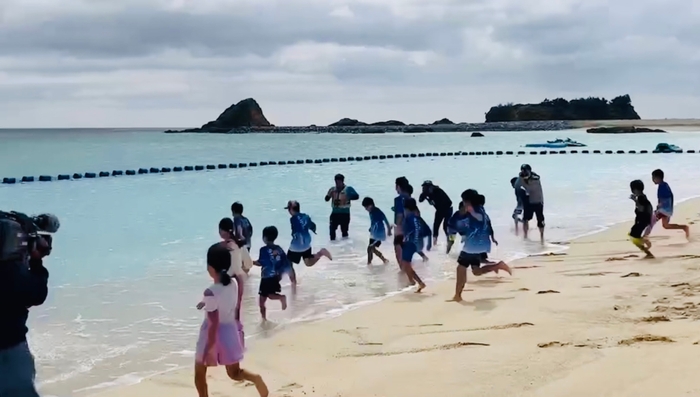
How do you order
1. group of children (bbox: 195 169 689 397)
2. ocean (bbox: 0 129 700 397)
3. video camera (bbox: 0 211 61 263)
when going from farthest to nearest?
ocean (bbox: 0 129 700 397), group of children (bbox: 195 169 689 397), video camera (bbox: 0 211 61 263)

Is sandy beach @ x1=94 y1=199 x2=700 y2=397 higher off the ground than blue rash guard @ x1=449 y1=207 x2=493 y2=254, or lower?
lower

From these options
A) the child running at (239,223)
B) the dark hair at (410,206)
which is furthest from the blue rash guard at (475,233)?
the child running at (239,223)

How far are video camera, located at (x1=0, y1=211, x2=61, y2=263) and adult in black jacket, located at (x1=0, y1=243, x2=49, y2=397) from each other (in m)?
0.05

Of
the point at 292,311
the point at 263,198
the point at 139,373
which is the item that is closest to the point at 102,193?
the point at 263,198

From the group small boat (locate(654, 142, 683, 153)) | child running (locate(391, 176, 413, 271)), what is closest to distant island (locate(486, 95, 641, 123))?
small boat (locate(654, 142, 683, 153))

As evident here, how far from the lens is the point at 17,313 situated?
421 centimetres

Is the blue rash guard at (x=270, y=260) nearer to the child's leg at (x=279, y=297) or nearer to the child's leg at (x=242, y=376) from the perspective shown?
the child's leg at (x=279, y=297)

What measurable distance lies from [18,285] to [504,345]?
13.9 feet

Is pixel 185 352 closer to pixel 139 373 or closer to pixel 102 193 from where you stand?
pixel 139 373

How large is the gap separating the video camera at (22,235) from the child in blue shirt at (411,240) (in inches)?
261

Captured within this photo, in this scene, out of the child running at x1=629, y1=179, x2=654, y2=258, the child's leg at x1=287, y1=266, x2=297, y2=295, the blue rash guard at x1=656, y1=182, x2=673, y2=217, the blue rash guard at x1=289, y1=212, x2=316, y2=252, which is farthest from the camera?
the blue rash guard at x1=656, y1=182, x2=673, y2=217

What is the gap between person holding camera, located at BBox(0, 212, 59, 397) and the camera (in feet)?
13.2

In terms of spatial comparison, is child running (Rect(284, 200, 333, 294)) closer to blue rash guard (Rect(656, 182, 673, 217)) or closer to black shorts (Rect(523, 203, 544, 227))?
black shorts (Rect(523, 203, 544, 227))

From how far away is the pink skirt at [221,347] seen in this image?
544 cm
